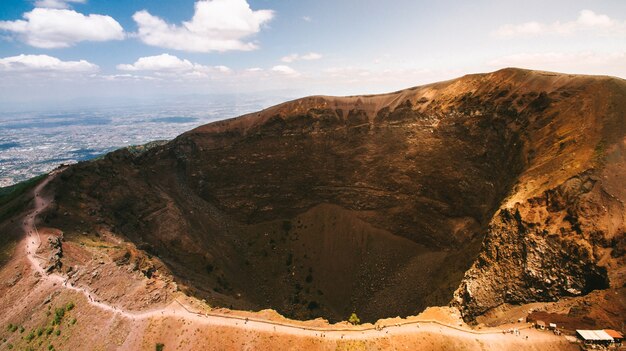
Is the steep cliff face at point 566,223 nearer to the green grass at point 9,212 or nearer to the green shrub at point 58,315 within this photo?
the green shrub at point 58,315

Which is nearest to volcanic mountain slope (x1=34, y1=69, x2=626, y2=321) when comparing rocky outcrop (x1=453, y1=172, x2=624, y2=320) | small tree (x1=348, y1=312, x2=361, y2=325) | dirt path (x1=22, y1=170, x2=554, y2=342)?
rocky outcrop (x1=453, y1=172, x2=624, y2=320)

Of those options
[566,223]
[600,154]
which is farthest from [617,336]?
[600,154]

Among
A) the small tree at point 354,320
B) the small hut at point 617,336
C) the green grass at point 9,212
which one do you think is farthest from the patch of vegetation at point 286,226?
the small hut at point 617,336

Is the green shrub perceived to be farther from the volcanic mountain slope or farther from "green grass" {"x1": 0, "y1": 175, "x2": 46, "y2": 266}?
"green grass" {"x1": 0, "y1": 175, "x2": 46, "y2": 266}

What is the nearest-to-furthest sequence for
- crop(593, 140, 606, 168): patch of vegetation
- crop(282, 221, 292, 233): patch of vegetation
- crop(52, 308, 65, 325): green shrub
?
crop(52, 308, 65, 325): green shrub, crop(593, 140, 606, 168): patch of vegetation, crop(282, 221, 292, 233): patch of vegetation

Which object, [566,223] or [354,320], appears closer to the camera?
[566,223]

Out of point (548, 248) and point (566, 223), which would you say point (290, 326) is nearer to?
point (548, 248)

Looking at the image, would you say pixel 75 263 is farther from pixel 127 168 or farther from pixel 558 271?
pixel 558 271

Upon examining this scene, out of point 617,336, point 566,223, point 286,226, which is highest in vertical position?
point 566,223

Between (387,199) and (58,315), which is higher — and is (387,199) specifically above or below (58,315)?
→ above
